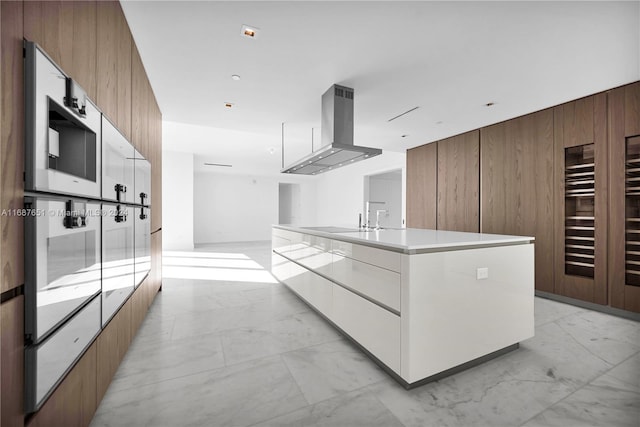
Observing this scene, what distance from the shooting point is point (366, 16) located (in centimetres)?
195

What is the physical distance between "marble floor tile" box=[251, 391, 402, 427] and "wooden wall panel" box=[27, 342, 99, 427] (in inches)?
32.7

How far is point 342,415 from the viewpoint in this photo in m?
1.52

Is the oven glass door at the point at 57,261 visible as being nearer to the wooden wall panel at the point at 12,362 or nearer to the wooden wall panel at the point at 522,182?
the wooden wall panel at the point at 12,362

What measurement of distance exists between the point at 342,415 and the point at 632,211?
368 centimetres

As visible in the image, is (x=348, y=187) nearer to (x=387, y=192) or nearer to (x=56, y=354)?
(x=387, y=192)

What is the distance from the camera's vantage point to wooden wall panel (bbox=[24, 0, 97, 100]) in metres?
0.93

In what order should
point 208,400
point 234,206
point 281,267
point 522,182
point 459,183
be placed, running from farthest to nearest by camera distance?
point 234,206 < point 459,183 < point 281,267 < point 522,182 < point 208,400

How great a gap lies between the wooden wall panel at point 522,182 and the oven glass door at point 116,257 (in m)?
4.57

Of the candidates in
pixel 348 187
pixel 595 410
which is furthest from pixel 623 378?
pixel 348 187

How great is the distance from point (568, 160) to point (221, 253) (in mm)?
7281

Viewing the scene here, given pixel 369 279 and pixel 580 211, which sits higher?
pixel 580 211

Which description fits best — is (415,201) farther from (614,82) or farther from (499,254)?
(499,254)

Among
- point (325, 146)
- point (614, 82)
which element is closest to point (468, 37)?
point (325, 146)

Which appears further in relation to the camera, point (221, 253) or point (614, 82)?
point (221, 253)
